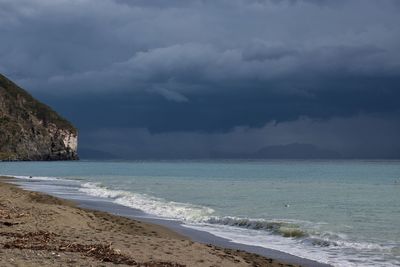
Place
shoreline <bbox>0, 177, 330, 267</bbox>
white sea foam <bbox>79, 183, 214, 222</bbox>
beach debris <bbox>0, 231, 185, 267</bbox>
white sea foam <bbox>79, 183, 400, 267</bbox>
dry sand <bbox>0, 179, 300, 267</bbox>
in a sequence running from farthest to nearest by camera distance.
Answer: white sea foam <bbox>79, 183, 214, 222</bbox> < white sea foam <bbox>79, 183, 400, 267</bbox> < shoreline <bbox>0, 177, 330, 267</bbox> < beach debris <bbox>0, 231, 185, 267</bbox> < dry sand <bbox>0, 179, 300, 267</bbox>

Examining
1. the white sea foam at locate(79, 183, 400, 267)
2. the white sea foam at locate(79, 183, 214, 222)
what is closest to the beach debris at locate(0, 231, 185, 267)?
the white sea foam at locate(79, 183, 400, 267)

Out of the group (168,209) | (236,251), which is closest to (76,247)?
(236,251)

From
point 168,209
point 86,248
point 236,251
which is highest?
point 86,248

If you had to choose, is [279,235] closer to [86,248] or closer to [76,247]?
[86,248]

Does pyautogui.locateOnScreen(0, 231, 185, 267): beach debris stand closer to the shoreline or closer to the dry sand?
the dry sand

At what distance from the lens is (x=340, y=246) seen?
1880 centimetres

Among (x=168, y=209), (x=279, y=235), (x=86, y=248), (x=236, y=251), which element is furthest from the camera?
(x=168, y=209)

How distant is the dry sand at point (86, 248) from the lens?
11539mm

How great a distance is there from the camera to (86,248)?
1307cm

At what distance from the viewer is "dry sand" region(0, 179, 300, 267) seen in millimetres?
11539

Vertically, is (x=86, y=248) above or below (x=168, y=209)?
above

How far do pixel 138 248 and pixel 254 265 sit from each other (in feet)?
10.4

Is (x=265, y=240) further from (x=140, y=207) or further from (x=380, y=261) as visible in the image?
(x=140, y=207)

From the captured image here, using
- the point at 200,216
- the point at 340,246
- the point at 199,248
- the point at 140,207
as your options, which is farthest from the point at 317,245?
the point at 140,207
